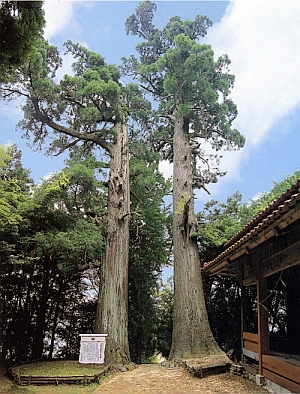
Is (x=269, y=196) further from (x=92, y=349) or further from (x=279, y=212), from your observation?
(x=279, y=212)

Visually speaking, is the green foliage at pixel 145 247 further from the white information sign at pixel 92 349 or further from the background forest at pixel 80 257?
the white information sign at pixel 92 349

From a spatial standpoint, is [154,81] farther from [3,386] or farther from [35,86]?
[3,386]

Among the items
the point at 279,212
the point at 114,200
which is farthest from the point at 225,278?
the point at 279,212

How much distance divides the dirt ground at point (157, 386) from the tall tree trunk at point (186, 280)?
3.94 feet

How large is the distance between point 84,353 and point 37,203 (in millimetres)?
2916

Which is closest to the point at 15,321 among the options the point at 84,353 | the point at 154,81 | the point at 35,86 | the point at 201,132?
the point at 84,353

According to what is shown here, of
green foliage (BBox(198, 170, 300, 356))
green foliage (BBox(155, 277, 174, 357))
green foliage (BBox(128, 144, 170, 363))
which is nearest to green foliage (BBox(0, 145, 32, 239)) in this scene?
green foliage (BBox(128, 144, 170, 363))

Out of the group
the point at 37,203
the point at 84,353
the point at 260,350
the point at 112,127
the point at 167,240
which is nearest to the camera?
the point at 260,350

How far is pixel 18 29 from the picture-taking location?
2885mm

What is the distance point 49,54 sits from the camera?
9047 mm

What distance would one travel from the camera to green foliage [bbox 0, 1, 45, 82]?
2832 millimetres

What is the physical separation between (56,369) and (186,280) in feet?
11.1

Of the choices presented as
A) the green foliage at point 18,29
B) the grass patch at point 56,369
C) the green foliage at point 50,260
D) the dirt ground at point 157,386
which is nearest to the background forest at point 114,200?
the green foliage at point 50,260

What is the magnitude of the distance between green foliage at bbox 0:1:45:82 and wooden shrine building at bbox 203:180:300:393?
8.50ft
